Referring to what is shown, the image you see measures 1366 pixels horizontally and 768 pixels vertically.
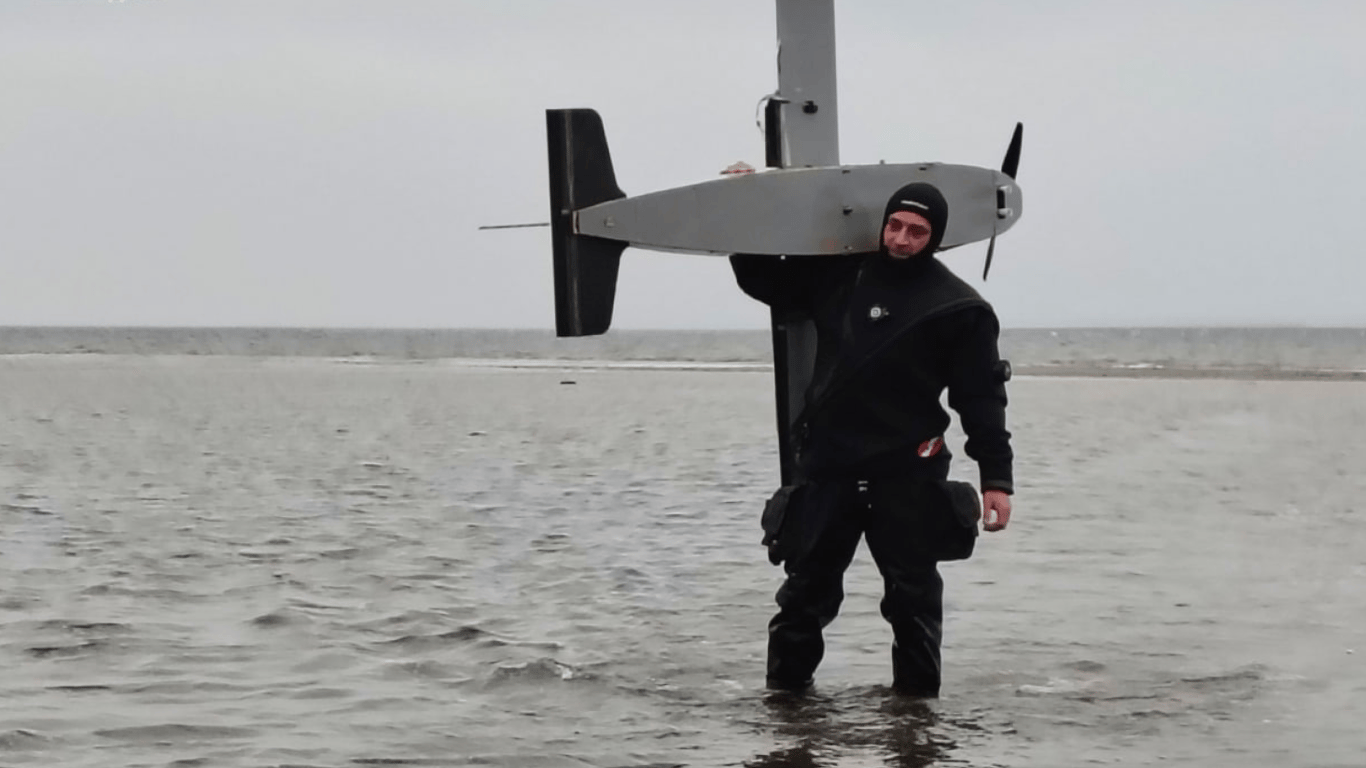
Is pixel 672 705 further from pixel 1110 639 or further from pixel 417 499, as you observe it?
pixel 417 499

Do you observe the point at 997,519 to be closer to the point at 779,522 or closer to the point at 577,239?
the point at 779,522

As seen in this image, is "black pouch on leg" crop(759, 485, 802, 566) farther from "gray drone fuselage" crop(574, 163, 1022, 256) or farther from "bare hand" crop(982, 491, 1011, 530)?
"gray drone fuselage" crop(574, 163, 1022, 256)

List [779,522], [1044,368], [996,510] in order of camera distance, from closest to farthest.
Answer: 1. [996,510]
2. [779,522]
3. [1044,368]

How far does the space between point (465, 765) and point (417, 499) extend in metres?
7.43

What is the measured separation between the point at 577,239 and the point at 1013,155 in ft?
5.71

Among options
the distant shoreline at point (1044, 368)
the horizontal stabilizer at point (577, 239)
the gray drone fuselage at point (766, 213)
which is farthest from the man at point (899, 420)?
the distant shoreline at point (1044, 368)

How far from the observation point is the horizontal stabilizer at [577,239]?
18.5 feet

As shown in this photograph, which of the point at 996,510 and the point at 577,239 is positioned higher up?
the point at 577,239

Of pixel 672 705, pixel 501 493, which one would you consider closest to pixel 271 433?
pixel 501 493

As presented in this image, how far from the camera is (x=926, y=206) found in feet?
17.5

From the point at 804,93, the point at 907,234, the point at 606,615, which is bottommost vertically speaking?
the point at 606,615

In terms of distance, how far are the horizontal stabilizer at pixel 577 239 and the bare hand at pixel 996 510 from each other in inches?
57.2

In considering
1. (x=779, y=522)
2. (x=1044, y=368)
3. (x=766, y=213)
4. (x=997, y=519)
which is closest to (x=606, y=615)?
(x=779, y=522)

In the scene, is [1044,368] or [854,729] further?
[1044,368]
